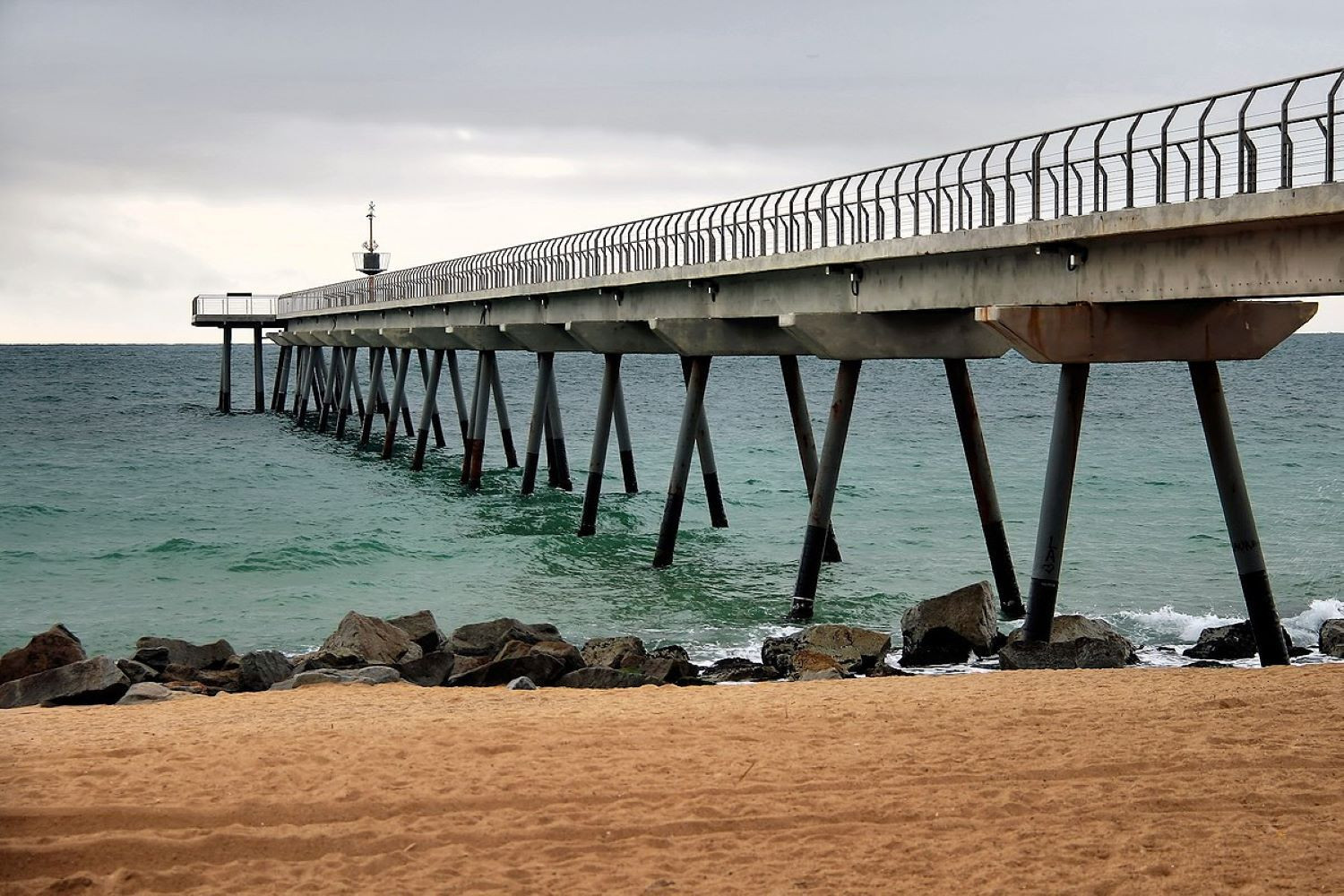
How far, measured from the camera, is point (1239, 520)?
1562 centimetres

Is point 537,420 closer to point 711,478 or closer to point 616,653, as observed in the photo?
point 711,478

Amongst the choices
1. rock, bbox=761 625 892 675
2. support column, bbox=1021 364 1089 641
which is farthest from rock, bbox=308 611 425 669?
support column, bbox=1021 364 1089 641

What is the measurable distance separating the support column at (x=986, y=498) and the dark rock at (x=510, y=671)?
750 centimetres

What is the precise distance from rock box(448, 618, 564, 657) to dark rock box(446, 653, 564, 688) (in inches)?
66.4

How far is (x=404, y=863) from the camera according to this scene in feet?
26.6

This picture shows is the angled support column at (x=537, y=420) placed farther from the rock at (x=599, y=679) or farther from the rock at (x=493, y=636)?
the rock at (x=599, y=679)

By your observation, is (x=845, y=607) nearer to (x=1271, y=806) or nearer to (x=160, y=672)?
(x=160, y=672)

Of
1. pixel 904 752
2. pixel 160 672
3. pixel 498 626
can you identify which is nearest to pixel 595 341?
pixel 498 626

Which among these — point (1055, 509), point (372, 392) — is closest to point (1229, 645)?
point (1055, 509)

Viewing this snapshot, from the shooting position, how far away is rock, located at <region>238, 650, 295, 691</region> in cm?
1499

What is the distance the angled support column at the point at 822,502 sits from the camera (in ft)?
65.6

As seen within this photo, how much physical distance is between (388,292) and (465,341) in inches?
472

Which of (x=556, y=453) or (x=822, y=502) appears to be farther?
(x=556, y=453)

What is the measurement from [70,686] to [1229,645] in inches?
460
